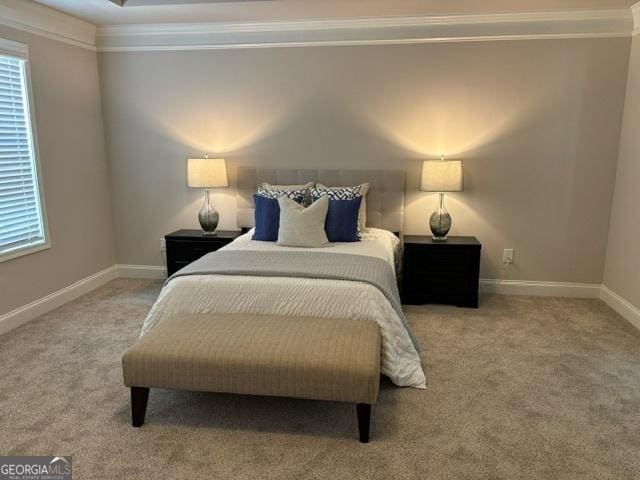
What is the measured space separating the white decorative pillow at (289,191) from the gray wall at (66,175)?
5.64 ft

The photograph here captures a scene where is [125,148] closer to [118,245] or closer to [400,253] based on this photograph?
[118,245]

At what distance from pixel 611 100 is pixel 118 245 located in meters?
4.90

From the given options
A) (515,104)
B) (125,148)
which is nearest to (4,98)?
(125,148)

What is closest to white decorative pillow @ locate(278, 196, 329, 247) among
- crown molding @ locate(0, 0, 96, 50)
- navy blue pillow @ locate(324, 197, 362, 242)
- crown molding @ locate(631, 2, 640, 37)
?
navy blue pillow @ locate(324, 197, 362, 242)

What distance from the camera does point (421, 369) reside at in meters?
2.81

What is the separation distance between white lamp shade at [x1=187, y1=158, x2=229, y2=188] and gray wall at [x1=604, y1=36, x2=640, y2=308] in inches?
138

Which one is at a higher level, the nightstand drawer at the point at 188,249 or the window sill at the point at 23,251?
the window sill at the point at 23,251

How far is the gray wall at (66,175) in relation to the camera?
12.2ft

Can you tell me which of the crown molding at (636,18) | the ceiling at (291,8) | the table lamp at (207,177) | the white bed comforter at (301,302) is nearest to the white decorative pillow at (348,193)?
the table lamp at (207,177)

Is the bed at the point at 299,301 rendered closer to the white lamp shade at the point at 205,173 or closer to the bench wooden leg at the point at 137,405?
the bench wooden leg at the point at 137,405

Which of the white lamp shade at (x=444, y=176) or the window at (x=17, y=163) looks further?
the white lamp shade at (x=444, y=176)

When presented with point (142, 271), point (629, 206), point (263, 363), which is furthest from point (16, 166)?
point (629, 206)

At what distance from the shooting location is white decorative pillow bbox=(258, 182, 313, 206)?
401 cm

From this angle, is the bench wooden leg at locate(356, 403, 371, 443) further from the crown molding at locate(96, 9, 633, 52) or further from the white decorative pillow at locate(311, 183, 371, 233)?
the crown molding at locate(96, 9, 633, 52)
